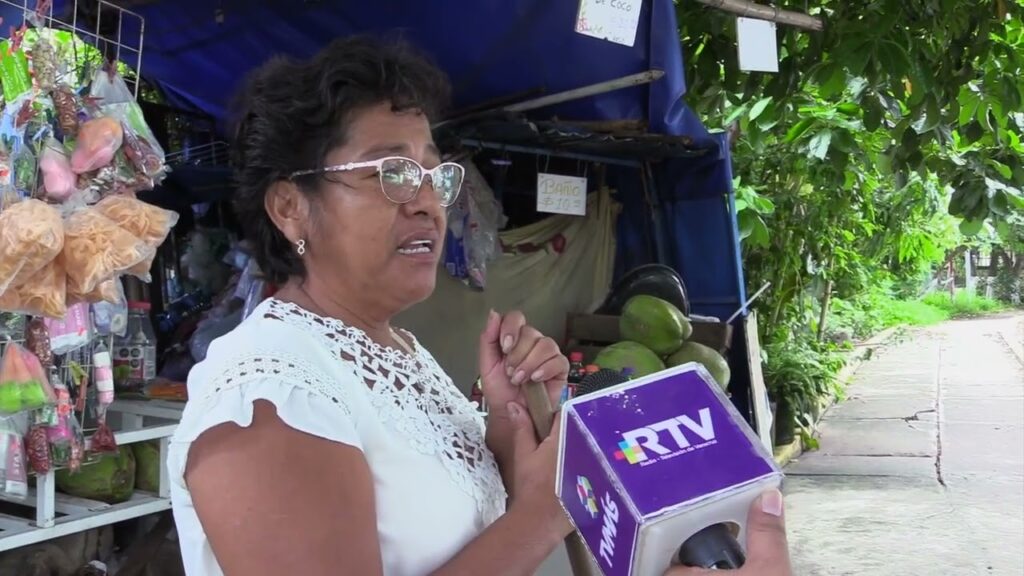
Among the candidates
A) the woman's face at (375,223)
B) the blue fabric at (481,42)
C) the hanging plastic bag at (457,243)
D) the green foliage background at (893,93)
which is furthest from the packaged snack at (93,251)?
the green foliage background at (893,93)

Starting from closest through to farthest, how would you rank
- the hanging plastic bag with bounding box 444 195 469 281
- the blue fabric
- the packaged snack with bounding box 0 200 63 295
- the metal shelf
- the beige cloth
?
the packaged snack with bounding box 0 200 63 295 < the metal shelf < the blue fabric < the hanging plastic bag with bounding box 444 195 469 281 < the beige cloth

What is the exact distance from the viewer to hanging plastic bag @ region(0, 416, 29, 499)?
1.98 metres

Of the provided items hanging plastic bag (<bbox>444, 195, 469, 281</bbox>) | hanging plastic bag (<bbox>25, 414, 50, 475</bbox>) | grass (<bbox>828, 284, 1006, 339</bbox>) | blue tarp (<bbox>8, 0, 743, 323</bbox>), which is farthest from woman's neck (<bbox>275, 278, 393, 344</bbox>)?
grass (<bbox>828, 284, 1006, 339</bbox>)

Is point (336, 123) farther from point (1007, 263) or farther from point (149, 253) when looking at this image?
point (1007, 263)

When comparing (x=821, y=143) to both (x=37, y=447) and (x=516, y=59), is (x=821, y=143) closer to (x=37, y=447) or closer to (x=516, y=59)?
(x=516, y=59)

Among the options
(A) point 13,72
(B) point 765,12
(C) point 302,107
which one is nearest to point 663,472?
(C) point 302,107

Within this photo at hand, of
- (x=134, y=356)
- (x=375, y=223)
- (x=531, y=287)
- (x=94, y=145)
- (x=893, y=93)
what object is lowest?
(x=134, y=356)

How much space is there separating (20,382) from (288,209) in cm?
100

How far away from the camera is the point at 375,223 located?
122cm

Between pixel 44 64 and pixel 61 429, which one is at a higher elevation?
pixel 44 64

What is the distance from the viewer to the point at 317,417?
1.00 meters

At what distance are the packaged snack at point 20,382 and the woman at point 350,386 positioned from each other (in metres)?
0.85

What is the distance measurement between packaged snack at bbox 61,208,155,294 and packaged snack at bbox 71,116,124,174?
0.36 ft

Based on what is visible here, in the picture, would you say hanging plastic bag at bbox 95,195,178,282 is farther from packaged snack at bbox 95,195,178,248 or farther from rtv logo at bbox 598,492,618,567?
rtv logo at bbox 598,492,618,567
